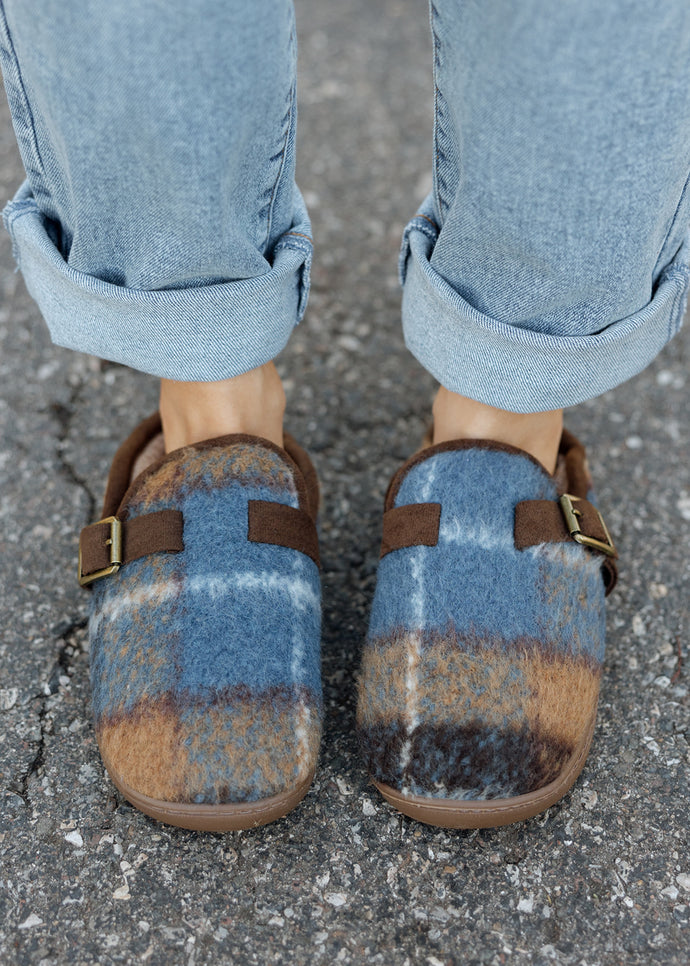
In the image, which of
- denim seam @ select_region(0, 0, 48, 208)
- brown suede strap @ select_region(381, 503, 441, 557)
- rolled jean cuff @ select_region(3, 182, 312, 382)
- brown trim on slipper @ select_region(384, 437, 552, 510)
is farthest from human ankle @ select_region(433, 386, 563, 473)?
denim seam @ select_region(0, 0, 48, 208)

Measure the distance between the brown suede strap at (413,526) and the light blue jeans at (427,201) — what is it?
143mm

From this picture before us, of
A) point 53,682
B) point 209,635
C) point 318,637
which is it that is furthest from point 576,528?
point 53,682

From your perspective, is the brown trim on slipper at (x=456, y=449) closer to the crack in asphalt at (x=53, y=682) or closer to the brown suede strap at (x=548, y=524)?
the brown suede strap at (x=548, y=524)

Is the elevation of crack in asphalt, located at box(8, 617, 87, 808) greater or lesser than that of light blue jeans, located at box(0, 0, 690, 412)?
lesser

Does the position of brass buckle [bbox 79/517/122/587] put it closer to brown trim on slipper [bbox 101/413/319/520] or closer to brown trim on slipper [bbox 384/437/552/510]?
brown trim on slipper [bbox 101/413/319/520]

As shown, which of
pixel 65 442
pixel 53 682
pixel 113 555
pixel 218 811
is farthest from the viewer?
pixel 65 442

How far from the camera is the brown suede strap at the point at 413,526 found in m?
0.88

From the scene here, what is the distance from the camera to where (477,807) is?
785mm

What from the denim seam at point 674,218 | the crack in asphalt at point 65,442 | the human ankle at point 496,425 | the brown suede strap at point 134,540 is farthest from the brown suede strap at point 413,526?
the crack in asphalt at point 65,442

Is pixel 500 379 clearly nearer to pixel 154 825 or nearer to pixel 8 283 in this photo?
pixel 154 825

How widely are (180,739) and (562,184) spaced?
0.62 m

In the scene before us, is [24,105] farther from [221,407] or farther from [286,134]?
[221,407]

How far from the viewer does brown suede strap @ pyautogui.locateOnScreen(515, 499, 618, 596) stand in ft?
2.86

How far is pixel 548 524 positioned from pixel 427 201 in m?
0.39
